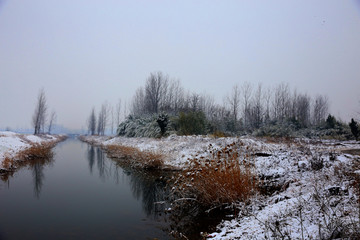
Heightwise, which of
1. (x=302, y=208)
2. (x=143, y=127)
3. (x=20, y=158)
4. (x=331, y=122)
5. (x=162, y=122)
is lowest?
(x=20, y=158)

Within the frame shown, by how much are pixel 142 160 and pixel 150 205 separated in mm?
5828

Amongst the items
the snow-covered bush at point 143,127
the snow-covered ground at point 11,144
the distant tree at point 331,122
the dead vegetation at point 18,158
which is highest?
the distant tree at point 331,122

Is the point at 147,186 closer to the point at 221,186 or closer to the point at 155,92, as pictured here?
the point at 221,186

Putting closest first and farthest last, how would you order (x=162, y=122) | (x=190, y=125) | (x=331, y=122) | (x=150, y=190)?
(x=150, y=190)
(x=190, y=125)
(x=162, y=122)
(x=331, y=122)

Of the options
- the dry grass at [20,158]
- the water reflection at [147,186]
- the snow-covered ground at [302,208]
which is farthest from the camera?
the dry grass at [20,158]

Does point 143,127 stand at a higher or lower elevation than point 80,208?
higher

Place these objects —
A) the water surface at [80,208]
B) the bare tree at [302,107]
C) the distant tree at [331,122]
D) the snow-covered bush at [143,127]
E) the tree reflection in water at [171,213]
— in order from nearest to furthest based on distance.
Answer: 1. the water surface at [80,208]
2. the tree reflection in water at [171,213]
3. the snow-covered bush at [143,127]
4. the distant tree at [331,122]
5. the bare tree at [302,107]

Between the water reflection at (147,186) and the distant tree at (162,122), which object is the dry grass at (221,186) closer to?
the water reflection at (147,186)

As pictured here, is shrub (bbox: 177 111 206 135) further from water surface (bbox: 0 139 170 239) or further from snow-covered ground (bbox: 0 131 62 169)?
snow-covered ground (bbox: 0 131 62 169)

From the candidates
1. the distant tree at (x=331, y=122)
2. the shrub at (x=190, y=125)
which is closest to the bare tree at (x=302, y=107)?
the distant tree at (x=331, y=122)

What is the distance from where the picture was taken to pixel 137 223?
4648 mm

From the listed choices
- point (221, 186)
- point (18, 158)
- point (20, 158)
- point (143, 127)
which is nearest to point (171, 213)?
point (221, 186)

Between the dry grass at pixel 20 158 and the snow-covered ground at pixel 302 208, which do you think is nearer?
the snow-covered ground at pixel 302 208

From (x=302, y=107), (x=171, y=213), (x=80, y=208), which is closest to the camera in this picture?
(x=171, y=213)
